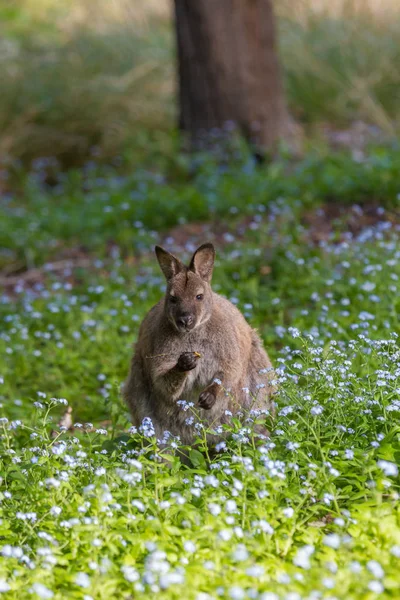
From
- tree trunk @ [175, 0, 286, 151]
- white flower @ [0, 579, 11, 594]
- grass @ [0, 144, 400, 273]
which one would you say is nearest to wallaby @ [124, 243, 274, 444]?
white flower @ [0, 579, 11, 594]

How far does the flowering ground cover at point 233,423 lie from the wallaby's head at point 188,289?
586 millimetres

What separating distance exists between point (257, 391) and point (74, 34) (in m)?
12.2

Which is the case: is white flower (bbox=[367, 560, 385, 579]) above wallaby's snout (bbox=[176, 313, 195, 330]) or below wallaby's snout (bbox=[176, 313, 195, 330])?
below

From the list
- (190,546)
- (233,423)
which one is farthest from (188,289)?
(190,546)

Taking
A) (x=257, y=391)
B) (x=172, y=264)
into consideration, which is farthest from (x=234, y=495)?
(x=172, y=264)

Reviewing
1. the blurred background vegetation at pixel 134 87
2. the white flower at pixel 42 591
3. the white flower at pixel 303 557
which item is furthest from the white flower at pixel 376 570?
the blurred background vegetation at pixel 134 87

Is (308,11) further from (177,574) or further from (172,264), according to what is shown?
(177,574)

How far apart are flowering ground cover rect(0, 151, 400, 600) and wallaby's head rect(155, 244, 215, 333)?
1.92 ft

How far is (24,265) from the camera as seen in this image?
10.1 metres

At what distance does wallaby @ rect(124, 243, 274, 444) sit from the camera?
16.9 feet

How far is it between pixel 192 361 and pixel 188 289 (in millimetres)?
469

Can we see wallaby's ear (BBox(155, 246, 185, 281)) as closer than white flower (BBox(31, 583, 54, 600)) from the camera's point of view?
No

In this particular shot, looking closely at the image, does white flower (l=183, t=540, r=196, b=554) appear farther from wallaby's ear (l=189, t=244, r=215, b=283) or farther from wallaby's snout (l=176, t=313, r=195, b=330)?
wallaby's ear (l=189, t=244, r=215, b=283)

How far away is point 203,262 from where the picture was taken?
546 centimetres
